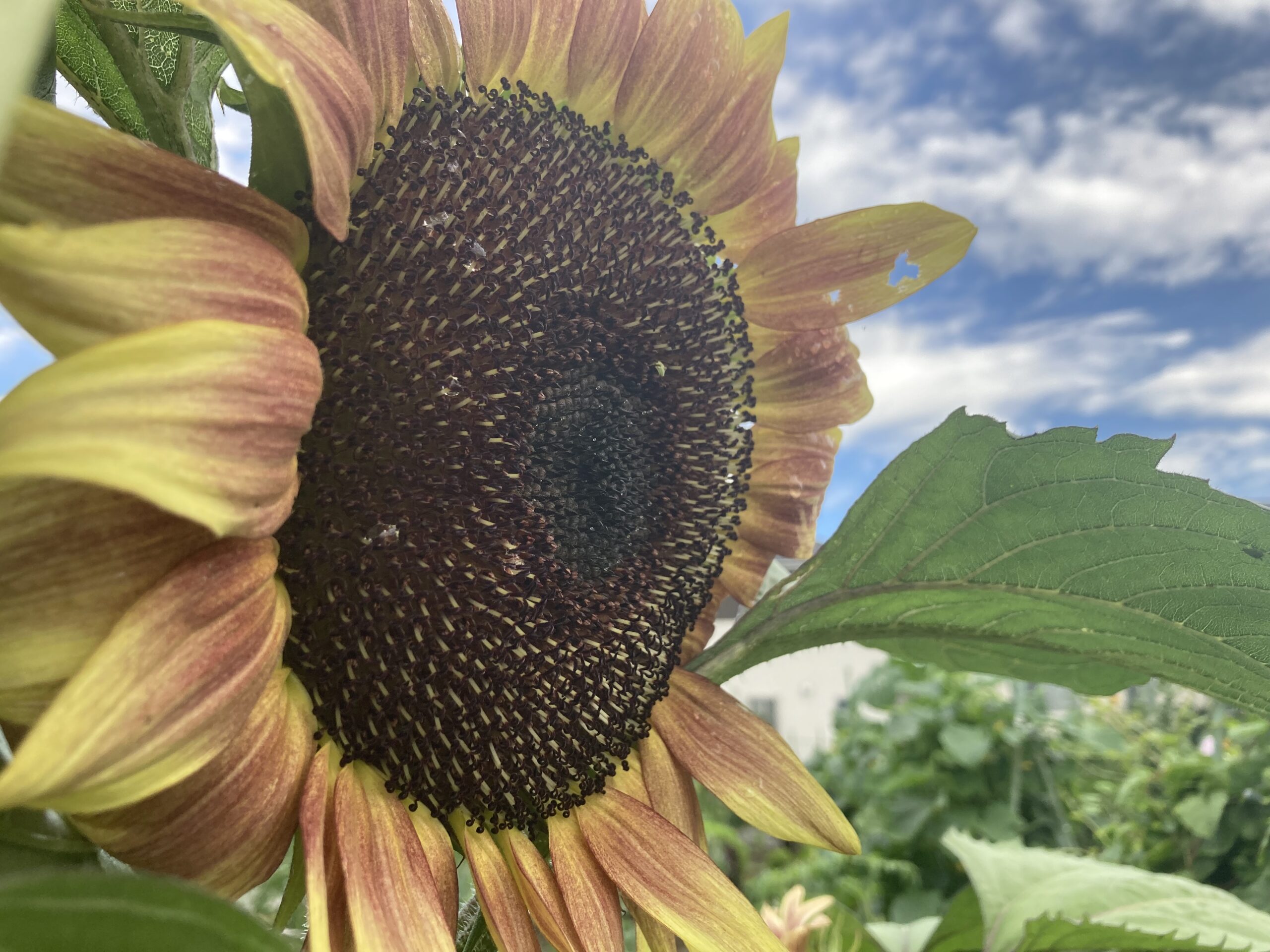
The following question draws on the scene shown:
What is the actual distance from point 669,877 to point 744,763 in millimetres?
94

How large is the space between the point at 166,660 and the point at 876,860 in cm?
193

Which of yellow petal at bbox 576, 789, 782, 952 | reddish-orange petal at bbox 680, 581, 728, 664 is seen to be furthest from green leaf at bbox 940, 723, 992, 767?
yellow petal at bbox 576, 789, 782, 952

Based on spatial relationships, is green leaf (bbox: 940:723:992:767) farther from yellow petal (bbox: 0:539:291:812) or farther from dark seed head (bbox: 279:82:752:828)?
yellow petal (bbox: 0:539:291:812)

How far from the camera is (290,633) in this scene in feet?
1.19

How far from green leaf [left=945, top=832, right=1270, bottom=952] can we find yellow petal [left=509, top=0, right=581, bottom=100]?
565 millimetres

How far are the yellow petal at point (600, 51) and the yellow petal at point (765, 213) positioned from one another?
88 mm

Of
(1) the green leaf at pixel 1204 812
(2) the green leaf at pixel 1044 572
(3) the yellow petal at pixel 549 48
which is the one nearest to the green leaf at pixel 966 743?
(1) the green leaf at pixel 1204 812

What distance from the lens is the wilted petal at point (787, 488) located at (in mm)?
596

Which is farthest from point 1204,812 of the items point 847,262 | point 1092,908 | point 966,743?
point 847,262

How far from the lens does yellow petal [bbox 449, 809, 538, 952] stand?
385mm

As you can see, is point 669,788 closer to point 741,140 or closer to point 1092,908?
point 741,140

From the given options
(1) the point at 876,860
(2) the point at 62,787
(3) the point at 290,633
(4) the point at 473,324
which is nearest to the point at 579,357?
(4) the point at 473,324

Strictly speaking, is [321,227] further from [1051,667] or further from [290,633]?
[1051,667]

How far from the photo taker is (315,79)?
30 cm
